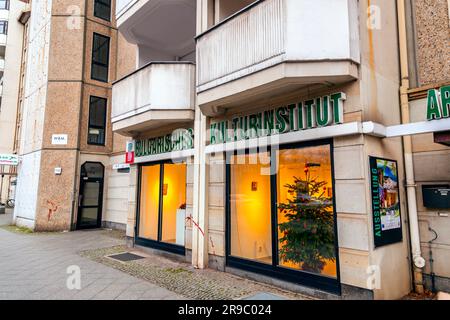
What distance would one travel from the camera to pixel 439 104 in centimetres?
454

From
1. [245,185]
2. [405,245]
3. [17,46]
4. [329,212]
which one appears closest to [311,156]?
[329,212]

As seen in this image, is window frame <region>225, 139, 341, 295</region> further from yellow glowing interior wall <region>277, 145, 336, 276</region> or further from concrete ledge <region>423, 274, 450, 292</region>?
concrete ledge <region>423, 274, 450, 292</region>

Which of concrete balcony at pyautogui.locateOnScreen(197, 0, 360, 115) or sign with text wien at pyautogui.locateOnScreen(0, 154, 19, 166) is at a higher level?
concrete balcony at pyautogui.locateOnScreen(197, 0, 360, 115)

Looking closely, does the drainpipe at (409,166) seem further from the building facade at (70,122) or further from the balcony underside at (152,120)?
the building facade at (70,122)

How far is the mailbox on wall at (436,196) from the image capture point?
5102 mm

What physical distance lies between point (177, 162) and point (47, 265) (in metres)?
3.96

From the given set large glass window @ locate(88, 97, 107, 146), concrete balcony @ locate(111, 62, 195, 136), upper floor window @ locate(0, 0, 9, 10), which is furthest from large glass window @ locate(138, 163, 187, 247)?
upper floor window @ locate(0, 0, 9, 10)

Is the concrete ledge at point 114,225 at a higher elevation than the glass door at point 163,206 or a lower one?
lower

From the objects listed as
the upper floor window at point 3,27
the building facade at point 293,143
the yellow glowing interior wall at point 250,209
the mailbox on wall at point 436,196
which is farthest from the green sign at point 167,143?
the upper floor window at point 3,27

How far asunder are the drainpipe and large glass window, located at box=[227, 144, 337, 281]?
1.45m

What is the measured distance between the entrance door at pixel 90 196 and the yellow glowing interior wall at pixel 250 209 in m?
9.82

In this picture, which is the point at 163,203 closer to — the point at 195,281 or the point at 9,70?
the point at 195,281

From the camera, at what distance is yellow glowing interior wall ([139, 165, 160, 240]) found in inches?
361

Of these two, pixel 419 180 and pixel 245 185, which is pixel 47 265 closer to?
pixel 245 185
